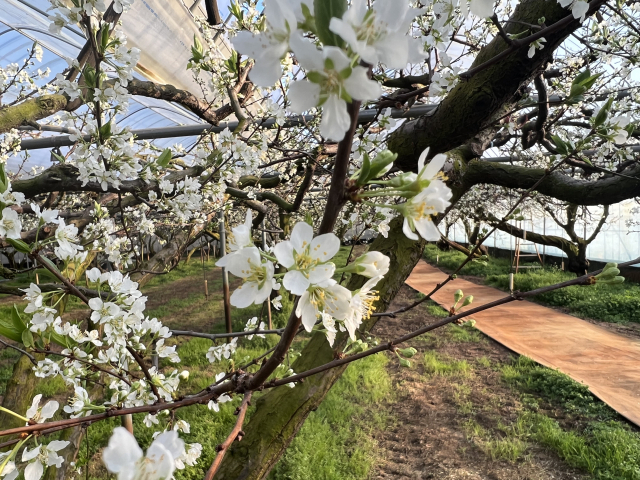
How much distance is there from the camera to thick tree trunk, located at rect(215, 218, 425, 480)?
1.56 meters

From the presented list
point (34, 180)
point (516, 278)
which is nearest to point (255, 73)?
point (34, 180)

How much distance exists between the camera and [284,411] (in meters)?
1.64

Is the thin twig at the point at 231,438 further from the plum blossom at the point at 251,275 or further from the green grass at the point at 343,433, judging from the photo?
the green grass at the point at 343,433

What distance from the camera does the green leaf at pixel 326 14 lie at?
0.37 meters

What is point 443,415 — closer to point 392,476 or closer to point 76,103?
point 392,476

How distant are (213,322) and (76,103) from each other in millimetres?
4796

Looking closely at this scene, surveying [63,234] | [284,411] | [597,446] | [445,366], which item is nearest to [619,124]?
[284,411]

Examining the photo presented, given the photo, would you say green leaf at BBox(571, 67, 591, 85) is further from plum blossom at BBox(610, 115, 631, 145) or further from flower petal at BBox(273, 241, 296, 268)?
flower petal at BBox(273, 241, 296, 268)

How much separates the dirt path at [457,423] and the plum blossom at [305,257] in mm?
3053

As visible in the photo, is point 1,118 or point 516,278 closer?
point 1,118

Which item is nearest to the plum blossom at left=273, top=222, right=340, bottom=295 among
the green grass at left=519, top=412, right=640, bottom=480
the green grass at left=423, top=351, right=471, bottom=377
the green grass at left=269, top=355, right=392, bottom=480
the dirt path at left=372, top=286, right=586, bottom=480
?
the green grass at left=269, top=355, right=392, bottom=480

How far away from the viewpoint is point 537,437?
3.33 meters

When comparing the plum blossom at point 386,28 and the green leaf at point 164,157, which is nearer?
the plum blossom at point 386,28

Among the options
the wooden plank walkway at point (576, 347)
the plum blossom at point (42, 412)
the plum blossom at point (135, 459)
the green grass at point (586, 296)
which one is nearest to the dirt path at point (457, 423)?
the wooden plank walkway at point (576, 347)
